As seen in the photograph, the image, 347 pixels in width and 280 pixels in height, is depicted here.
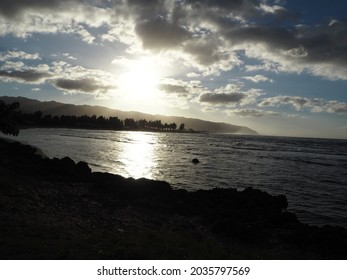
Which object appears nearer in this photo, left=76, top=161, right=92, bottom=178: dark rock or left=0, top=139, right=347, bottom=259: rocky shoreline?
left=0, top=139, right=347, bottom=259: rocky shoreline

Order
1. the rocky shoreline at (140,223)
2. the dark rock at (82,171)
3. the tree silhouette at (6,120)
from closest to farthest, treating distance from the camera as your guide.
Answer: the rocky shoreline at (140,223) < the tree silhouette at (6,120) < the dark rock at (82,171)

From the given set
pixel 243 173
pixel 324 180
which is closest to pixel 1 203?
pixel 243 173

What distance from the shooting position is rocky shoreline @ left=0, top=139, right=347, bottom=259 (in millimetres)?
14406

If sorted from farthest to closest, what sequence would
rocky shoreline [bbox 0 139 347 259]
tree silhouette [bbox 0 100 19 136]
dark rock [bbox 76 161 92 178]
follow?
dark rock [bbox 76 161 92 178], tree silhouette [bbox 0 100 19 136], rocky shoreline [bbox 0 139 347 259]

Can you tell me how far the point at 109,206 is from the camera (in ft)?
83.0

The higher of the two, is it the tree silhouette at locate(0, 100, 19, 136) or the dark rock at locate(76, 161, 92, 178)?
the tree silhouette at locate(0, 100, 19, 136)

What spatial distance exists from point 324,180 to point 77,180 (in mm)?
34104

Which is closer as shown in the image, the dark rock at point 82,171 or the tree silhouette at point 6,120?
the tree silhouette at point 6,120

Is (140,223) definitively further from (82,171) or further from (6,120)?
(82,171)

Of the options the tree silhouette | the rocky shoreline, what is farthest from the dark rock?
the tree silhouette

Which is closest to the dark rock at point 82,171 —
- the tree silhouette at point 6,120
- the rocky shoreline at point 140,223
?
the rocky shoreline at point 140,223

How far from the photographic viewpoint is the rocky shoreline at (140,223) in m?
14.4

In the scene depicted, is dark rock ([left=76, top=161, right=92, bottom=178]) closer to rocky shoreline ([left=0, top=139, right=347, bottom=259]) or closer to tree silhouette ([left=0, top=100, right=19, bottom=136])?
rocky shoreline ([left=0, top=139, right=347, bottom=259])

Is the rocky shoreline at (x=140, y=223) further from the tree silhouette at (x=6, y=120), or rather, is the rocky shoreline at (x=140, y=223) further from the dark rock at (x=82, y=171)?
the tree silhouette at (x=6, y=120)
